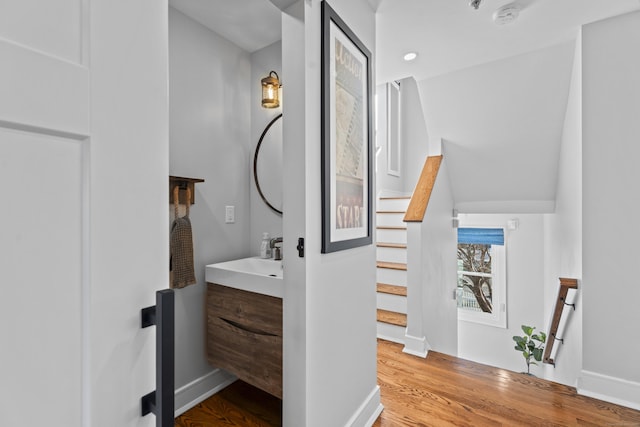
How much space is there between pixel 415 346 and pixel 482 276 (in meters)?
2.87

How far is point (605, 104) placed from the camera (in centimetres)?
210

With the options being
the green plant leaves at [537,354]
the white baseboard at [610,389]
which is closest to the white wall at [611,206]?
the white baseboard at [610,389]

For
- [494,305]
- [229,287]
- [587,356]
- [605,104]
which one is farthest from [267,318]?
[494,305]

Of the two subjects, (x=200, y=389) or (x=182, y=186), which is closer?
(x=182, y=186)

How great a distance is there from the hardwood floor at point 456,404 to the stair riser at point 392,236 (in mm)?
1575

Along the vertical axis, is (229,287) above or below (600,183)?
below

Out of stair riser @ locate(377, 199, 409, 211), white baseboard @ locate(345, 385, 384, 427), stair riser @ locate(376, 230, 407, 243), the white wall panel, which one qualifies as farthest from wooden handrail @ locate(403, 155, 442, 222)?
the white wall panel

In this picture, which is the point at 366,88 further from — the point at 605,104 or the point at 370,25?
the point at 605,104

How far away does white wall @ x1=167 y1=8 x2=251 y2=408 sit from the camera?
2.00 meters

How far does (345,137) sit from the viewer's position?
167 centimetres

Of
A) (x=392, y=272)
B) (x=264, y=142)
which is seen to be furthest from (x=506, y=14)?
(x=392, y=272)

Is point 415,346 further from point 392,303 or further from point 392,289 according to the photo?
point 392,289

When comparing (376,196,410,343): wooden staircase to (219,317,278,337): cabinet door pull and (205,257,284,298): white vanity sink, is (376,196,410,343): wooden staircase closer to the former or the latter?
(205,257,284,298): white vanity sink

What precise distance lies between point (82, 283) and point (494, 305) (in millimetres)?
5471
